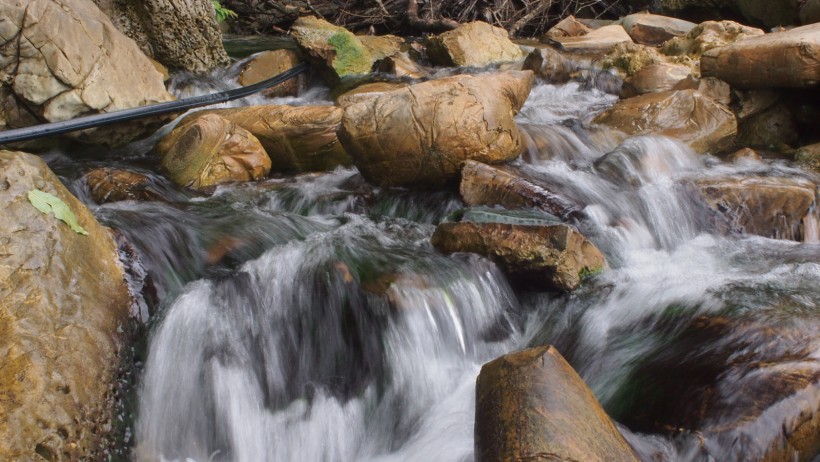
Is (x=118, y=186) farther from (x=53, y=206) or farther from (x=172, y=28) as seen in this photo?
(x=172, y=28)

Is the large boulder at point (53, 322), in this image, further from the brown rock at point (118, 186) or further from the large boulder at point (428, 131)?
the large boulder at point (428, 131)

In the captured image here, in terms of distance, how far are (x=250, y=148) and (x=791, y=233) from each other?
458 centimetres

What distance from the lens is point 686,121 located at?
6273mm

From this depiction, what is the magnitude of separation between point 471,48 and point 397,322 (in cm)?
719

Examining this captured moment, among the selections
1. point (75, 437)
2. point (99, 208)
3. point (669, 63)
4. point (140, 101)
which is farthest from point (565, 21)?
point (75, 437)

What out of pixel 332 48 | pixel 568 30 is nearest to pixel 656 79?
pixel 332 48

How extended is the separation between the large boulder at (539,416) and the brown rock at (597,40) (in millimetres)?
8733

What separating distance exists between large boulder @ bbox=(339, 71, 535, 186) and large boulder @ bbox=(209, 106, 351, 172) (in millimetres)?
689

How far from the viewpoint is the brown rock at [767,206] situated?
15.4 ft

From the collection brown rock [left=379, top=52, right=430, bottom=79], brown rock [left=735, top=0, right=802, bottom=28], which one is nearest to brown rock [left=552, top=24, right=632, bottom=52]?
brown rock [left=735, top=0, right=802, bottom=28]

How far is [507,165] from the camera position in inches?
206

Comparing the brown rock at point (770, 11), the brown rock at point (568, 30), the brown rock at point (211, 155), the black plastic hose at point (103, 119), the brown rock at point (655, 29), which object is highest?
the black plastic hose at point (103, 119)

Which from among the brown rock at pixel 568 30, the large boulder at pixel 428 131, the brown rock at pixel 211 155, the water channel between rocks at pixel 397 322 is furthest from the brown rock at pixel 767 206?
the brown rock at pixel 568 30

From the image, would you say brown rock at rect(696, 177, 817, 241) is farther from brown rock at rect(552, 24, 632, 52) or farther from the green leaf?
brown rock at rect(552, 24, 632, 52)
